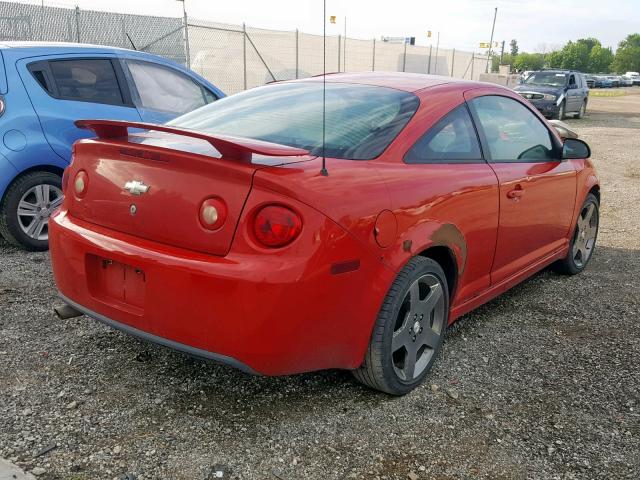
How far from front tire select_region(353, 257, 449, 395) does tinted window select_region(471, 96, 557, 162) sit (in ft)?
3.31

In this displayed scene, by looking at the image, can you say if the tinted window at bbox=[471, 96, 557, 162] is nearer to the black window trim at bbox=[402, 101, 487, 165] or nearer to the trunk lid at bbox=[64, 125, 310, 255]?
the black window trim at bbox=[402, 101, 487, 165]

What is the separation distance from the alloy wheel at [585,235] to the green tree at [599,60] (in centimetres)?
15029

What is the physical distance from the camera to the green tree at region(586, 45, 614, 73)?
13900cm

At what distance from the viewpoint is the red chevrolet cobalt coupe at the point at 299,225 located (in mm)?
2322

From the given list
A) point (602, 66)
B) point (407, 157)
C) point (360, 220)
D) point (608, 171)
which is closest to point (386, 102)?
point (407, 157)

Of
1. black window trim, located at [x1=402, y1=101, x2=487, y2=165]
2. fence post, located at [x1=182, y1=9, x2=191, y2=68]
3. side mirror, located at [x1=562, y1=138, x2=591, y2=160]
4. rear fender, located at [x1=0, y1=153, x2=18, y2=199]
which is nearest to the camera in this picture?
black window trim, located at [x1=402, y1=101, x2=487, y2=165]

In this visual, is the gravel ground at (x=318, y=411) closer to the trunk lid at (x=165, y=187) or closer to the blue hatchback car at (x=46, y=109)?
the trunk lid at (x=165, y=187)

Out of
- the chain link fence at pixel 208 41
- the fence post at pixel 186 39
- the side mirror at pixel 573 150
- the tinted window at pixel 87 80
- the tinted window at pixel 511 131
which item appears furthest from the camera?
the fence post at pixel 186 39

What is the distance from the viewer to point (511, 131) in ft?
12.6

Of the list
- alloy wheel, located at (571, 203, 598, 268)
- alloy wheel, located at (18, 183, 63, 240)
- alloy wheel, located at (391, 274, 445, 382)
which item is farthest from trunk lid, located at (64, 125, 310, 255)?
alloy wheel, located at (571, 203, 598, 268)

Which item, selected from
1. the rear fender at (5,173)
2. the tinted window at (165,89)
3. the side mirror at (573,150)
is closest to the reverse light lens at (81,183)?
the rear fender at (5,173)

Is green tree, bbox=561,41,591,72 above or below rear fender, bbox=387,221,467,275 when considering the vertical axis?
below

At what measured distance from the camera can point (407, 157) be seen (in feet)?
9.46

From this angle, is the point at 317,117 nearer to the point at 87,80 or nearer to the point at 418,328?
the point at 418,328
